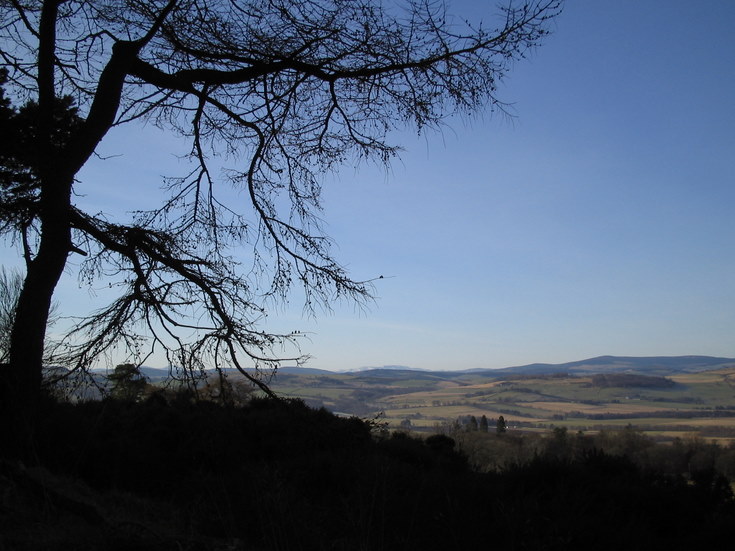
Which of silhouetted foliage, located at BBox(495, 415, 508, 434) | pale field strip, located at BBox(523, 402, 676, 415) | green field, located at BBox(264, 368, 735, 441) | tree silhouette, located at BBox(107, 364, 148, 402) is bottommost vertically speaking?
pale field strip, located at BBox(523, 402, 676, 415)

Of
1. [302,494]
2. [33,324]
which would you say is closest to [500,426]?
[302,494]

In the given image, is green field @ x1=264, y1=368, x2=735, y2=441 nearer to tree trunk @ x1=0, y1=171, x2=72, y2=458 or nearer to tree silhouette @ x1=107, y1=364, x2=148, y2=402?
tree silhouette @ x1=107, y1=364, x2=148, y2=402

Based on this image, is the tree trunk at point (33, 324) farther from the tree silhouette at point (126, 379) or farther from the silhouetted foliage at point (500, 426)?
the silhouetted foliage at point (500, 426)

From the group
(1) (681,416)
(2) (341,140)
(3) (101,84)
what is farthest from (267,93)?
(1) (681,416)

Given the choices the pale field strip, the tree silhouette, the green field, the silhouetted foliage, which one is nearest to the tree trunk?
the tree silhouette

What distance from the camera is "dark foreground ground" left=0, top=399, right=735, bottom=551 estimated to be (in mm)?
3277

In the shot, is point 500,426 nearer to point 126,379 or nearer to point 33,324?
point 126,379

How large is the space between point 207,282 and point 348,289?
1373 millimetres

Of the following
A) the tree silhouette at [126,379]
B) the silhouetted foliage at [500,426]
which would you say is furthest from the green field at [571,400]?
the tree silhouette at [126,379]

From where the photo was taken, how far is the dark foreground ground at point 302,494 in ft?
10.8

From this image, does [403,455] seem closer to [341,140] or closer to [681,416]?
[341,140]

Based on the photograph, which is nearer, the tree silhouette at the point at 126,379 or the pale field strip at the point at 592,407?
the tree silhouette at the point at 126,379

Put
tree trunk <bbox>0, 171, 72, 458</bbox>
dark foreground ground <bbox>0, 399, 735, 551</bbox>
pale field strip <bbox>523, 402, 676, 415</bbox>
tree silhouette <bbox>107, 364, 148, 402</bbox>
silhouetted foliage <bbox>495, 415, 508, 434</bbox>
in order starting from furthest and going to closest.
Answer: pale field strip <bbox>523, 402, 676, 415</bbox>, silhouetted foliage <bbox>495, 415, 508, 434</bbox>, tree silhouette <bbox>107, 364, 148, 402</bbox>, tree trunk <bbox>0, 171, 72, 458</bbox>, dark foreground ground <bbox>0, 399, 735, 551</bbox>

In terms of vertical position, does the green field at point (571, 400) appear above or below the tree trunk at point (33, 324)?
below
